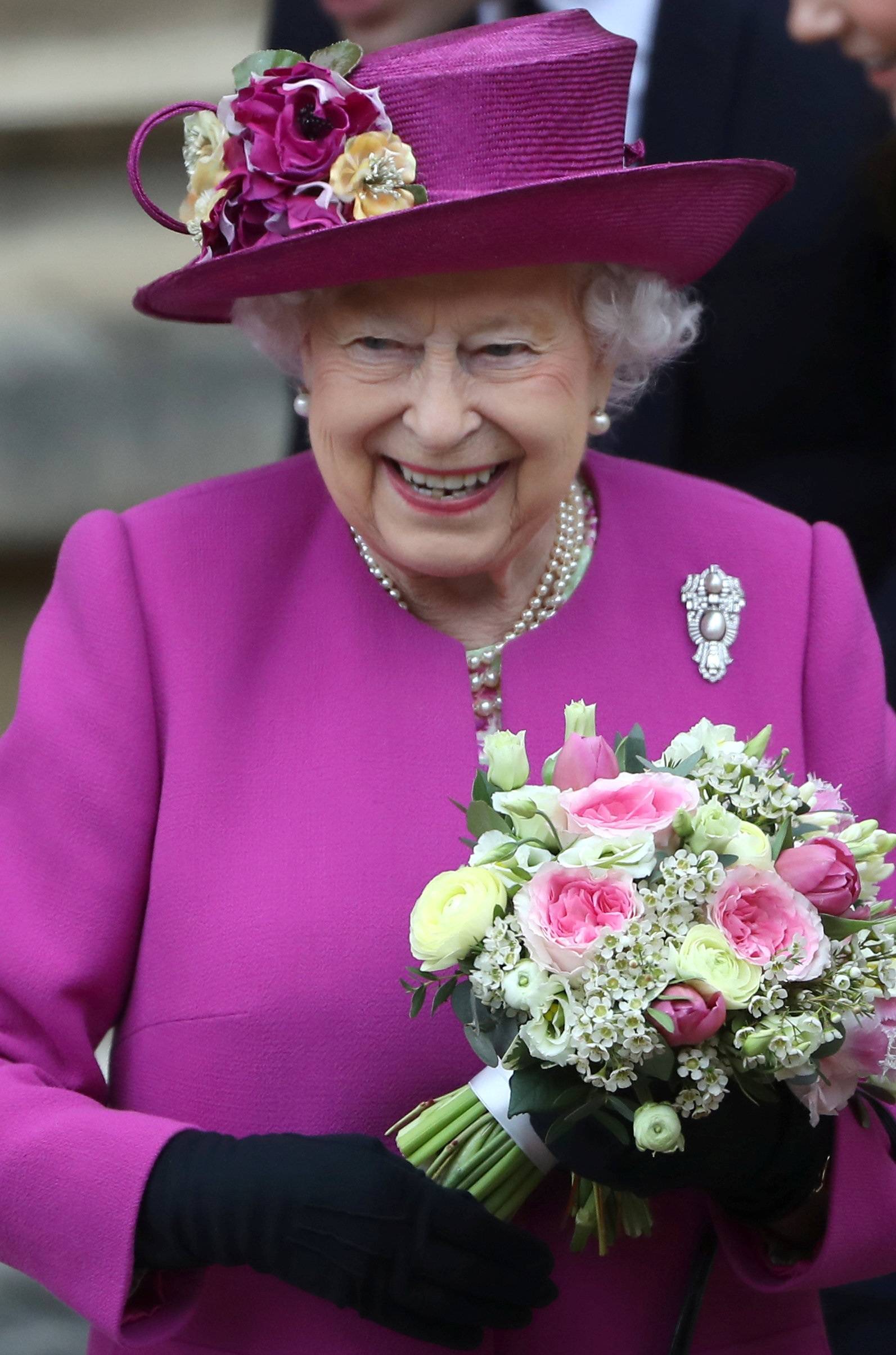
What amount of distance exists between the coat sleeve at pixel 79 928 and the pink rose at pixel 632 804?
2.11ft

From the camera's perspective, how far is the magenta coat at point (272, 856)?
7.15 ft

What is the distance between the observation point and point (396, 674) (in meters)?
2.41

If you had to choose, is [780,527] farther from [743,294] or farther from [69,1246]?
[69,1246]

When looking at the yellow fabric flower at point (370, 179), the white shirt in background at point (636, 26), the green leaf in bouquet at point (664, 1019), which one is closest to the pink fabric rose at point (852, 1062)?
the green leaf in bouquet at point (664, 1019)

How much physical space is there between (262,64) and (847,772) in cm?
116

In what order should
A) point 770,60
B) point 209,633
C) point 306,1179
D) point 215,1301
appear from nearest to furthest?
point 306,1179
point 215,1301
point 209,633
point 770,60

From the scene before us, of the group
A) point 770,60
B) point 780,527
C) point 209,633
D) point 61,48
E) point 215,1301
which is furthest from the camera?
point 61,48

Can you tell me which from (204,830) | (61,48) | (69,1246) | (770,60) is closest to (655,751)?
(204,830)

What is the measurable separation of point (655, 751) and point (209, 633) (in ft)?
1.97

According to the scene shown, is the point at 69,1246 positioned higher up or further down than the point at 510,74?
further down

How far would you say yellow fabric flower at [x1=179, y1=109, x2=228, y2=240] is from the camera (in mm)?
2221

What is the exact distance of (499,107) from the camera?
2.15m

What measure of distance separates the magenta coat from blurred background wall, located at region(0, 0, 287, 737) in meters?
1.94

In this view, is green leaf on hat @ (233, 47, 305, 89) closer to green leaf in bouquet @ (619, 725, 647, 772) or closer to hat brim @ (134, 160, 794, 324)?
hat brim @ (134, 160, 794, 324)
